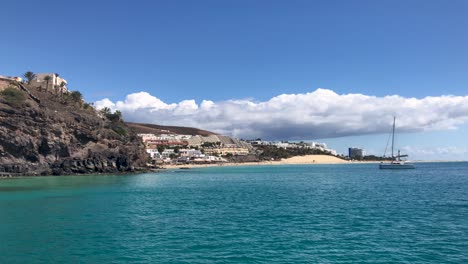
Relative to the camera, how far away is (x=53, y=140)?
106 meters

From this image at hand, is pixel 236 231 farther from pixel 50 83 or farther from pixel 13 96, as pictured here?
pixel 50 83

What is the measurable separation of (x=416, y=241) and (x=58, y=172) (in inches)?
3912

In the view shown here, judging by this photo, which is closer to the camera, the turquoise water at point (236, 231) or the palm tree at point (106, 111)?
the turquoise water at point (236, 231)

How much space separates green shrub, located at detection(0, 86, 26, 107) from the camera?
10435 cm

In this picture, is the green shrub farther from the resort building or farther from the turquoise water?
the turquoise water

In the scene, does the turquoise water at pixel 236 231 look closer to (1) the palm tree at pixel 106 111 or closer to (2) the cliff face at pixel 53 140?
(2) the cliff face at pixel 53 140

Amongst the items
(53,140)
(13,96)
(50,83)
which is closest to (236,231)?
(53,140)

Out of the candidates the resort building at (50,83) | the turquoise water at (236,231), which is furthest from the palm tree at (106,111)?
the turquoise water at (236,231)

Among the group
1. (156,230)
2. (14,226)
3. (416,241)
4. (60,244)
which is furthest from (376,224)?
(14,226)

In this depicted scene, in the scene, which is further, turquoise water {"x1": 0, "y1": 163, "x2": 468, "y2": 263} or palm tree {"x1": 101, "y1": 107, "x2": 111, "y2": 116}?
palm tree {"x1": 101, "y1": 107, "x2": 111, "y2": 116}

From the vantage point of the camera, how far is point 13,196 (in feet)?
179

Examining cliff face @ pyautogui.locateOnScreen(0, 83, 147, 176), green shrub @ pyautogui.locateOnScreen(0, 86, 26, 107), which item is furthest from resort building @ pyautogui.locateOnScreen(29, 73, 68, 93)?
green shrub @ pyautogui.locateOnScreen(0, 86, 26, 107)

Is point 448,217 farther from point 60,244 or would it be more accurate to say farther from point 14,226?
point 14,226

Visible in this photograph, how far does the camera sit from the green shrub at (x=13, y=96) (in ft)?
342
